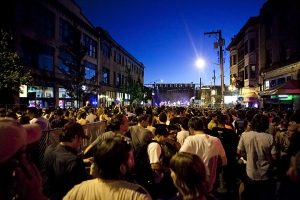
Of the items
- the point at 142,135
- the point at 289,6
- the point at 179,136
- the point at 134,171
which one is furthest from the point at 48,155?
the point at 289,6

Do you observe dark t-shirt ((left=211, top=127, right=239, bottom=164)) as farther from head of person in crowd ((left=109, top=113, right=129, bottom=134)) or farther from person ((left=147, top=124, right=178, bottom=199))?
Result: head of person in crowd ((left=109, top=113, right=129, bottom=134))

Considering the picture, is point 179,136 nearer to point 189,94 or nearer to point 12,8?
point 12,8

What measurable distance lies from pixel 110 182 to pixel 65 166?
161 cm

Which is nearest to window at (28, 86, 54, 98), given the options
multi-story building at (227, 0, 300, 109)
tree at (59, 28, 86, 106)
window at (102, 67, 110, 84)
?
tree at (59, 28, 86, 106)

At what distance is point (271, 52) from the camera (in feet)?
111

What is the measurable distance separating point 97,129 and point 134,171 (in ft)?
23.9

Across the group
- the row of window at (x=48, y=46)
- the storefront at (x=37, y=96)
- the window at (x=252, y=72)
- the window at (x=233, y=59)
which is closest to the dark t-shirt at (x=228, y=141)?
the storefront at (x=37, y=96)

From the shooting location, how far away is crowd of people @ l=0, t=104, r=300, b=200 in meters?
1.83

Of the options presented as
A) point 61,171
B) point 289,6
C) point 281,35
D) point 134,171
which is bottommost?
point 134,171

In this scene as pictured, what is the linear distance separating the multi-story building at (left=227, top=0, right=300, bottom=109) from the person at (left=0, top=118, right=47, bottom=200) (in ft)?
49.2

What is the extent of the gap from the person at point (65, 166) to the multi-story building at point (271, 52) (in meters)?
12.8

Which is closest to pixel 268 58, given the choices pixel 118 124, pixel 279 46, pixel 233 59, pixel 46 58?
pixel 279 46

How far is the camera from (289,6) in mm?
28703

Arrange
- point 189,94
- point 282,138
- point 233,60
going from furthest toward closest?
point 189,94
point 233,60
point 282,138
